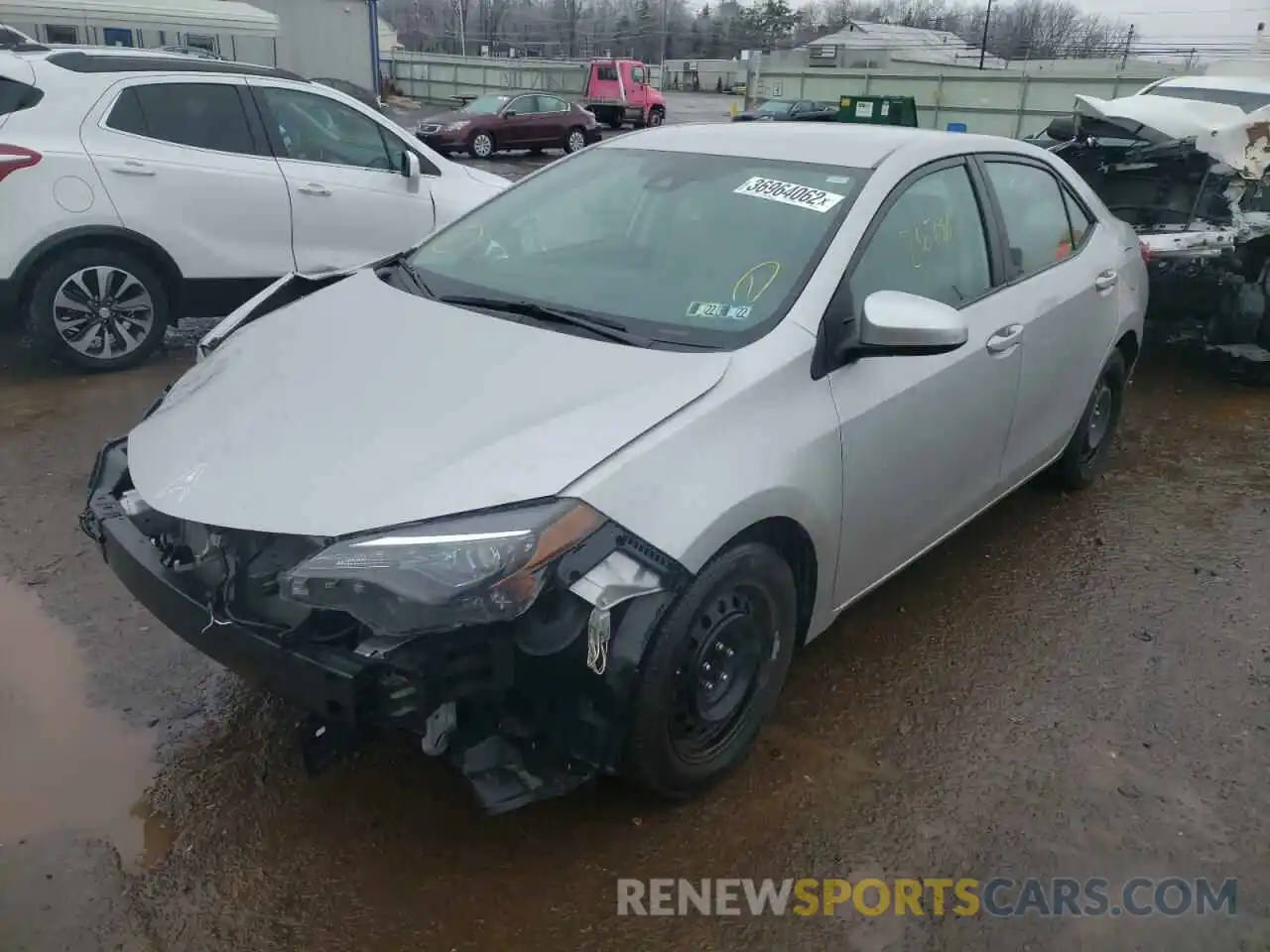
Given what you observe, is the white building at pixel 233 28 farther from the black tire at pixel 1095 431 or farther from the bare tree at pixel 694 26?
the bare tree at pixel 694 26

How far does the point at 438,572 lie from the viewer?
2.12 m

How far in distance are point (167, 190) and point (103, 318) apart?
0.80 meters

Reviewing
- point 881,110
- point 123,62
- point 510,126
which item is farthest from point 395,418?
point 881,110

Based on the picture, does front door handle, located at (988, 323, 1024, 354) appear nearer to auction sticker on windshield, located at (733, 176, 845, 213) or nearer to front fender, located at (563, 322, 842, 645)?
auction sticker on windshield, located at (733, 176, 845, 213)

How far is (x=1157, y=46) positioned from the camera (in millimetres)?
67812

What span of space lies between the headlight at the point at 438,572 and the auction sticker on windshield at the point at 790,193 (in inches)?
57.4

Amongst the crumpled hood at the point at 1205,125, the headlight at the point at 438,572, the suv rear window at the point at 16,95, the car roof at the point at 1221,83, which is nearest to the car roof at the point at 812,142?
the headlight at the point at 438,572

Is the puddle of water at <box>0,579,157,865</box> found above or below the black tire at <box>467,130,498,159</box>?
above

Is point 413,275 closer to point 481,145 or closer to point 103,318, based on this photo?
point 103,318

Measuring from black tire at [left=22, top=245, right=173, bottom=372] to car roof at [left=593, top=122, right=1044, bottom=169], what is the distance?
128 inches

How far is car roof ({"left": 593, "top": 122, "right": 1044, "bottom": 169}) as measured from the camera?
3311mm

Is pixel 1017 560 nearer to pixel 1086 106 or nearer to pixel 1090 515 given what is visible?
pixel 1090 515

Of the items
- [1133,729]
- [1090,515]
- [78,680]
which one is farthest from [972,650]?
[78,680]

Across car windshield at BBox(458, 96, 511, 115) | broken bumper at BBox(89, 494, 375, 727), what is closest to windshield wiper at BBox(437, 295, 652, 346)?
broken bumper at BBox(89, 494, 375, 727)
